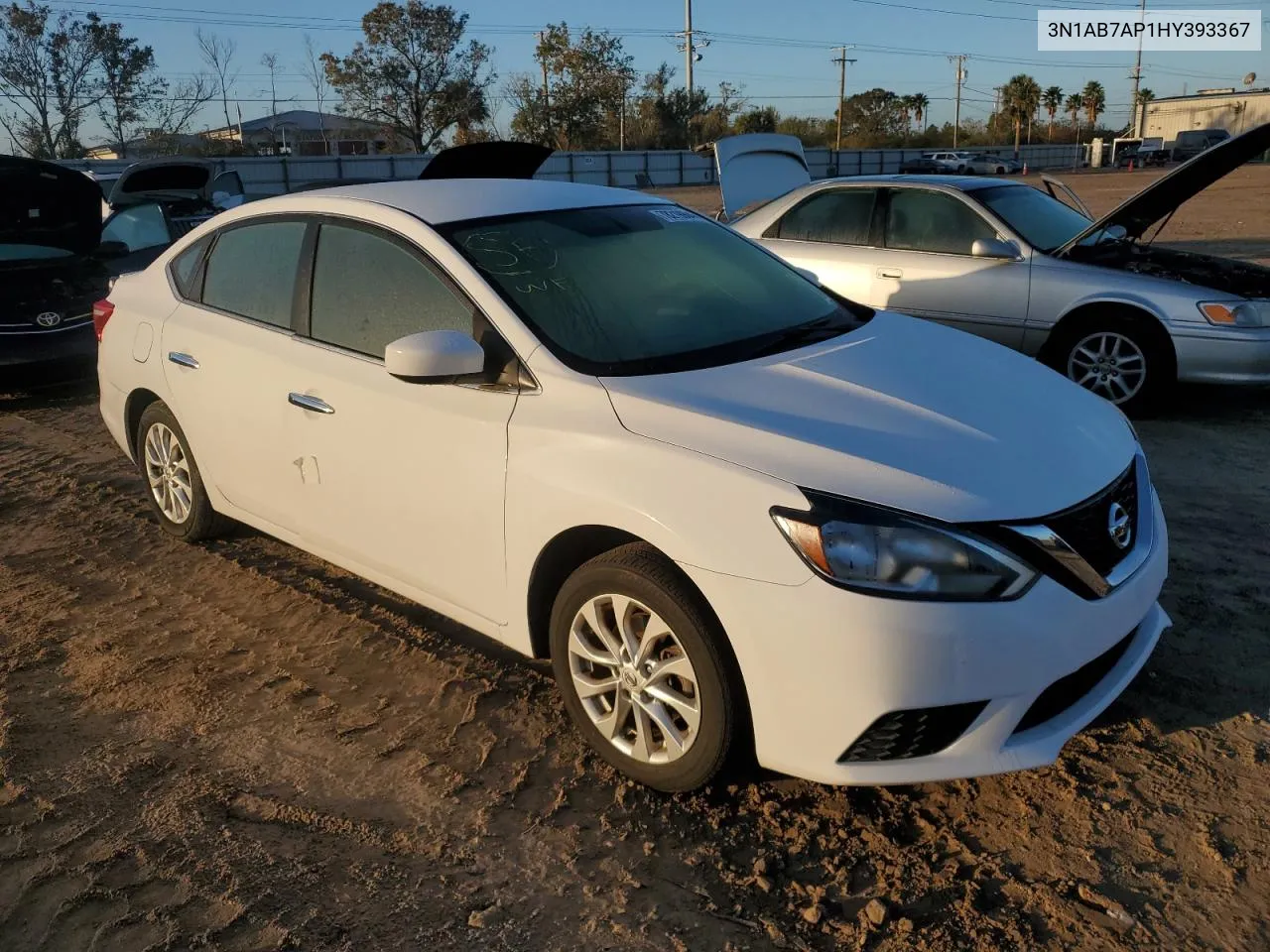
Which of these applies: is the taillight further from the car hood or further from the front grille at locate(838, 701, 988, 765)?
the front grille at locate(838, 701, 988, 765)

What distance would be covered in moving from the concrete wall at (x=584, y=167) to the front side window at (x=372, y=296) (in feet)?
102

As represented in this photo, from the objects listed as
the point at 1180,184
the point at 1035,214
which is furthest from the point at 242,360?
the point at 1035,214

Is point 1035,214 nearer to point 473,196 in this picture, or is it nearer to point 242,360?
point 473,196

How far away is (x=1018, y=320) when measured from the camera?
279 inches

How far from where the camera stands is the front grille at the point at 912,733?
253 centimetres

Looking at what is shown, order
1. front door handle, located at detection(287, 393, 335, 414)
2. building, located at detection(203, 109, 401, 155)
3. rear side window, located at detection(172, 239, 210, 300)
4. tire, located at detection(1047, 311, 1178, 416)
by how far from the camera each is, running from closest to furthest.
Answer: front door handle, located at detection(287, 393, 335, 414) < rear side window, located at detection(172, 239, 210, 300) < tire, located at detection(1047, 311, 1178, 416) < building, located at detection(203, 109, 401, 155)

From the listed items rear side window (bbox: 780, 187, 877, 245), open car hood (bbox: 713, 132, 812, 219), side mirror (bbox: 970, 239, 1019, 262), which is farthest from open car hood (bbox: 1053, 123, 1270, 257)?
open car hood (bbox: 713, 132, 812, 219)

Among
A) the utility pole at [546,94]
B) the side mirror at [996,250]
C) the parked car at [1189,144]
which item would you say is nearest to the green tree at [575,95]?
the utility pole at [546,94]

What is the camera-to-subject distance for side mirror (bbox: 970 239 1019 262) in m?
7.11

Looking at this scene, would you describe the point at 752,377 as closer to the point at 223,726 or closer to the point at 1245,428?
the point at 223,726

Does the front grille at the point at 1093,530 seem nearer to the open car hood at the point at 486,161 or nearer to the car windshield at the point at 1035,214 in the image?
the open car hood at the point at 486,161

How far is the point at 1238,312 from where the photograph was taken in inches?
251

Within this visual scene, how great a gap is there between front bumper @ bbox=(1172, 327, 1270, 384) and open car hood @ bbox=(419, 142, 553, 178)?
419cm

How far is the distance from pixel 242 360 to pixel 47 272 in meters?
5.25
